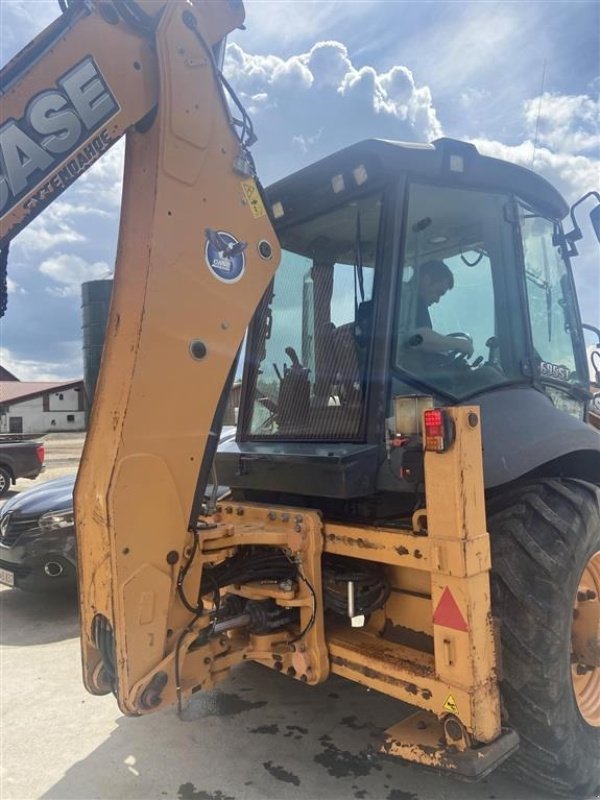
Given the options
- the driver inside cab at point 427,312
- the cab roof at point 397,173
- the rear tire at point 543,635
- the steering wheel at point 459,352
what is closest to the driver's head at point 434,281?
the driver inside cab at point 427,312

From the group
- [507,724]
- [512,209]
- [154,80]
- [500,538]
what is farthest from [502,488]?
[154,80]

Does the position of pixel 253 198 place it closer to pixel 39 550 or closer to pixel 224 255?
pixel 224 255

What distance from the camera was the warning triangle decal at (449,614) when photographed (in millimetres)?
2168

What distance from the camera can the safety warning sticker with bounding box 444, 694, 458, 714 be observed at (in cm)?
218

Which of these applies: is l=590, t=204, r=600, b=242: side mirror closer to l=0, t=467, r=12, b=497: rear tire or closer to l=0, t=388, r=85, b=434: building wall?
l=0, t=467, r=12, b=497: rear tire

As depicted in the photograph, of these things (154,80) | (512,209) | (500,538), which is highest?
(154,80)

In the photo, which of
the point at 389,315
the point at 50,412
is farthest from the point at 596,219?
the point at 50,412

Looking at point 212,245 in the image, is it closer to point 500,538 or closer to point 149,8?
point 149,8

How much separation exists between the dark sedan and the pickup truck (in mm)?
7354

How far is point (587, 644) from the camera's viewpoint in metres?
2.62

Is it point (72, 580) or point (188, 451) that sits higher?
point (188, 451)

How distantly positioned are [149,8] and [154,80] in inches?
10.3

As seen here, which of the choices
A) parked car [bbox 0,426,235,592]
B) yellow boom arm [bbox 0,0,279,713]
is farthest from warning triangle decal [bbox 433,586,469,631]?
parked car [bbox 0,426,235,592]

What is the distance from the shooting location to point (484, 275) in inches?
116
